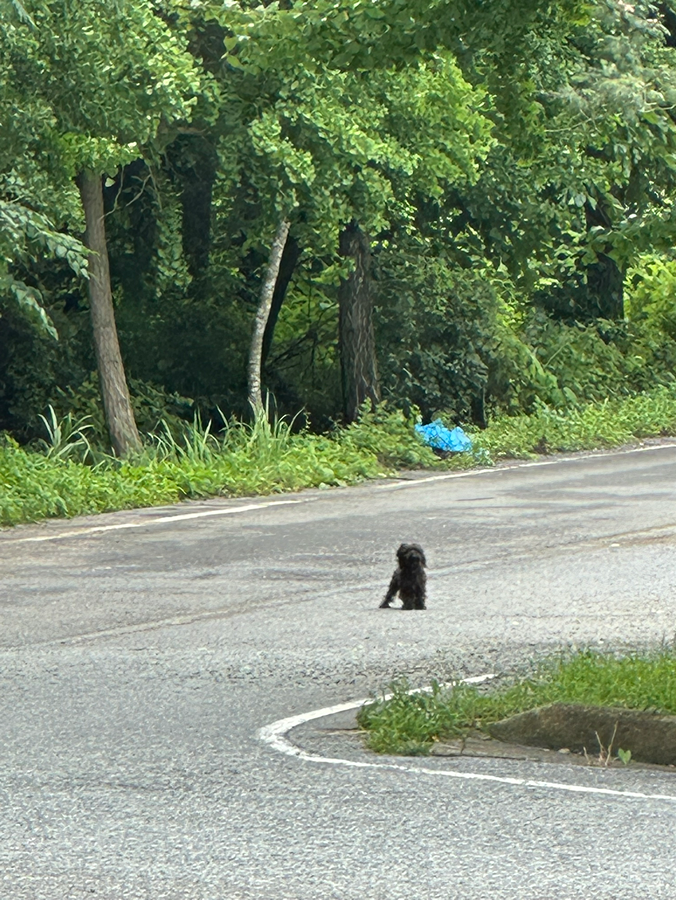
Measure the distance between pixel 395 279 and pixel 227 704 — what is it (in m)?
19.7

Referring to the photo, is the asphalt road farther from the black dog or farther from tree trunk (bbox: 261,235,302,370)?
tree trunk (bbox: 261,235,302,370)

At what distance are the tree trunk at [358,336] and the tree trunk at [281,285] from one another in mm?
1251

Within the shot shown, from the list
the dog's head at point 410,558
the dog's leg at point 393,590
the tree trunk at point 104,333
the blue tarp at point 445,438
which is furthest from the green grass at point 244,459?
the dog's head at point 410,558

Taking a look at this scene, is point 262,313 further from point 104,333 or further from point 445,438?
point 445,438

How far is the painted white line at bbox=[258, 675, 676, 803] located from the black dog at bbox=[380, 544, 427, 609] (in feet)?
10.5

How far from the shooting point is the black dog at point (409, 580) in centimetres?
1205

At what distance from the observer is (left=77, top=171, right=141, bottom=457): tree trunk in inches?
942

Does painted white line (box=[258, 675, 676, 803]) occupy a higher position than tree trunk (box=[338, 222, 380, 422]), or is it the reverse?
tree trunk (box=[338, 222, 380, 422])

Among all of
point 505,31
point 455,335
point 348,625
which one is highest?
point 505,31

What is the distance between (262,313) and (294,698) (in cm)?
1711

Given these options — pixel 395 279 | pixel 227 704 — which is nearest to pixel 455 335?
pixel 395 279

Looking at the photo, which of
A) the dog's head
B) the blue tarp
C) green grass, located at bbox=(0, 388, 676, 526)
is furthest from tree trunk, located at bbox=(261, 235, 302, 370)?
the dog's head

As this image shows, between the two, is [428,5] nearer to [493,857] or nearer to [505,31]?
[505,31]

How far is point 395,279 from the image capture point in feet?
92.6
